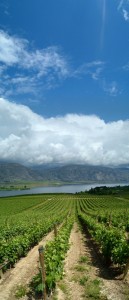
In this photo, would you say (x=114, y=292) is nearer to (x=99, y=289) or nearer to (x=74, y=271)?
(x=99, y=289)

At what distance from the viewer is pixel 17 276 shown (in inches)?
573

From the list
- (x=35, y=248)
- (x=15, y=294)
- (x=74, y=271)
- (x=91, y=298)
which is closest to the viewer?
(x=91, y=298)

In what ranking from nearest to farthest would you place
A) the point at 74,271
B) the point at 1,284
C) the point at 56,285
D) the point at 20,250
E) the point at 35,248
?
the point at 56,285 → the point at 1,284 → the point at 74,271 → the point at 20,250 → the point at 35,248

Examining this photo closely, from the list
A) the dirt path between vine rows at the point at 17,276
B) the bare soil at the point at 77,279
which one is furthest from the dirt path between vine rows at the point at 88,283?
the dirt path between vine rows at the point at 17,276

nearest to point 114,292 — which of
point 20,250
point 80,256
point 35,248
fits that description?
point 80,256

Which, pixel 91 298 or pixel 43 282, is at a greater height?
pixel 43 282

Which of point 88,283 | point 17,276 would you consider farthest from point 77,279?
point 17,276

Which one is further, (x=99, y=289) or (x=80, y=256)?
(x=80, y=256)

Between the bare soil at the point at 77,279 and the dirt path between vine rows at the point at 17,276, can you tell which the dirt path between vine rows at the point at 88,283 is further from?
the dirt path between vine rows at the point at 17,276

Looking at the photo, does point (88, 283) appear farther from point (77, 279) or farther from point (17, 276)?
point (17, 276)

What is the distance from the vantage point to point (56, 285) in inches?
489

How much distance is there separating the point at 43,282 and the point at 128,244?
5166mm

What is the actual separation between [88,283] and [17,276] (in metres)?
4.28

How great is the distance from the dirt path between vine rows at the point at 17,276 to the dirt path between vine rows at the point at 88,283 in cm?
201
